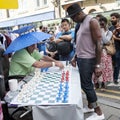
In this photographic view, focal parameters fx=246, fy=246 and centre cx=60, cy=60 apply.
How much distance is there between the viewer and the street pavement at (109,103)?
3256mm

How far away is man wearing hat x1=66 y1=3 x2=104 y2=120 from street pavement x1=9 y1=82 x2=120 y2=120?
34cm

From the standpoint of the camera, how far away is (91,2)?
1769cm

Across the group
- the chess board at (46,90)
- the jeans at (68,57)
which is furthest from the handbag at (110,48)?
the chess board at (46,90)

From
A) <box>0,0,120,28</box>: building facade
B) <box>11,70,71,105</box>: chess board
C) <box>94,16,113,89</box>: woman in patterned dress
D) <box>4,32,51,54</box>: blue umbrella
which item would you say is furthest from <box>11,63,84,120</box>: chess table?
<box>0,0,120,28</box>: building facade

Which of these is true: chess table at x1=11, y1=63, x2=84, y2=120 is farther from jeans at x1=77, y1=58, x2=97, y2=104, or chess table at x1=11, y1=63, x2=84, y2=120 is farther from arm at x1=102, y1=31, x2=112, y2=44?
arm at x1=102, y1=31, x2=112, y2=44

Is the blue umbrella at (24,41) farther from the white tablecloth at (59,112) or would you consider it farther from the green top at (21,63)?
the white tablecloth at (59,112)

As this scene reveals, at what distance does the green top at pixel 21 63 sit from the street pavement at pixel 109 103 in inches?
20.7

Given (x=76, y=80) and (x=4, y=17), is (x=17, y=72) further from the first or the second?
(x=4, y=17)

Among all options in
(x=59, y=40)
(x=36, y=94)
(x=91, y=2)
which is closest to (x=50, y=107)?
(x=36, y=94)

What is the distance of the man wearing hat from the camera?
2.80 metres

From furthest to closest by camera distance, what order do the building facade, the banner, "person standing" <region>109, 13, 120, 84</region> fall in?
the building facade, "person standing" <region>109, 13, 120, 84</region>, the banner

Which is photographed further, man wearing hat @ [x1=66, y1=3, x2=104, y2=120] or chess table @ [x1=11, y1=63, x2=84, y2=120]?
man wearing hat @ [x1=66, y1=3, x2=104, y2=120]

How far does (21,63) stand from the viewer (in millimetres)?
2943

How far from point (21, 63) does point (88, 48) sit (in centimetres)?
82
